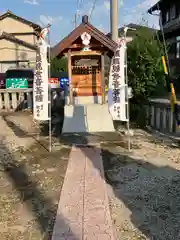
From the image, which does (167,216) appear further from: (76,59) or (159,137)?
(76,59)

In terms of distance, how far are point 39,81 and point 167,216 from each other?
4473mm

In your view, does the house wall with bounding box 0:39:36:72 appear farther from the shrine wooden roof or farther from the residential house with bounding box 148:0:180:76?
the shrine wooden roof

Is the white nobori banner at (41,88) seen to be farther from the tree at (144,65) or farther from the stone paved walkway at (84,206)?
the tree at (144,65)

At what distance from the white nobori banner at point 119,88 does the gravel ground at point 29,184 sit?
152 centimetres

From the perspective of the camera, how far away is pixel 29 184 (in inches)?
203

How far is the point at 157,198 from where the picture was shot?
4465mm

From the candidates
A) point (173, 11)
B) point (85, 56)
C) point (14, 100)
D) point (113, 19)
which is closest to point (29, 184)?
point (85, 56)

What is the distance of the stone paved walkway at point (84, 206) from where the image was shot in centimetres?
354

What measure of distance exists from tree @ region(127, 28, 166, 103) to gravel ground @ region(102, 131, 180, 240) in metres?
3.68

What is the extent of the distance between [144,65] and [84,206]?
7.35 m

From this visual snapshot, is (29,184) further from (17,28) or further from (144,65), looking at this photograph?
(17,28)

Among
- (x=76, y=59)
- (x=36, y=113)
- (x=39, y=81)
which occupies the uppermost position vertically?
(x=76, y=59)

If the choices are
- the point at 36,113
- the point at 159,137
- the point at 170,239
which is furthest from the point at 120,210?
the point at 159,137

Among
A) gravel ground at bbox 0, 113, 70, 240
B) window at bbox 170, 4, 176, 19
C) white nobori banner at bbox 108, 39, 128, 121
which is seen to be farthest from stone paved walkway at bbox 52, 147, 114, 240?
window at bbox 170, 4, 176, 19
